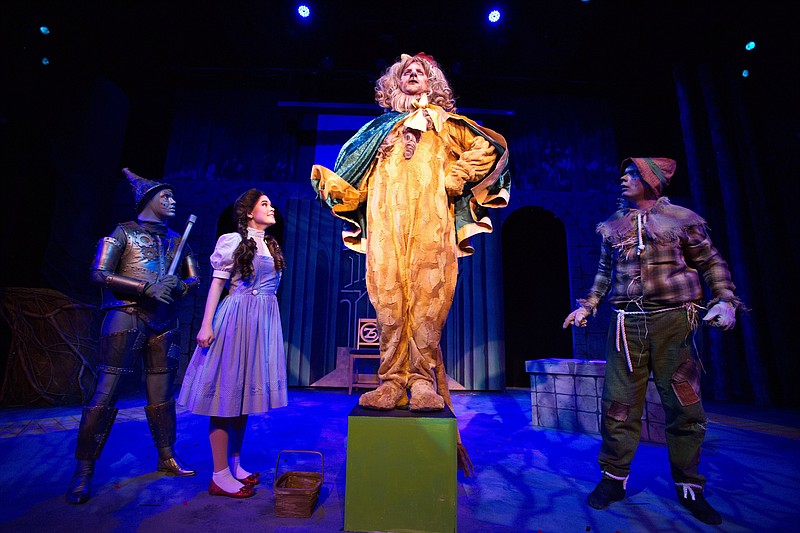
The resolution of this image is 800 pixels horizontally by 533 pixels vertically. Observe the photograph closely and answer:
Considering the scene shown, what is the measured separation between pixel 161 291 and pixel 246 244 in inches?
26.2

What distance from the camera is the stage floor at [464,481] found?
5.54ft

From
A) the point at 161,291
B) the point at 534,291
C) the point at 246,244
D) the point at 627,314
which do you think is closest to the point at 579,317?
the point at 627,314

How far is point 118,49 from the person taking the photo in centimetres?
598

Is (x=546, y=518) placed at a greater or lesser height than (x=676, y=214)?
lesser

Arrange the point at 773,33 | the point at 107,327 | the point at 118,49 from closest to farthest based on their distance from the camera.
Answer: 1. the point at 107,327
2. the point at 773,33
3. the point at 118,49

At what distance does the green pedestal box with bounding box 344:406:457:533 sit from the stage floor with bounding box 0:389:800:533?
78 mm

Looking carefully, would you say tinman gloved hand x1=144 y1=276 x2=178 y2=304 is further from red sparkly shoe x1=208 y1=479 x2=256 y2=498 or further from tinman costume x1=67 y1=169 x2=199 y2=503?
red sparkly shoe x1=208 y1=479 x2=256 y2=498

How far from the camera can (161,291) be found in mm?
2273

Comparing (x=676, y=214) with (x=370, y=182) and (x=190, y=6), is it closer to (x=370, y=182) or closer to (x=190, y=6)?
(x=370, y=182)

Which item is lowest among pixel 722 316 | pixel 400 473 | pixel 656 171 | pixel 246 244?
pixel 400 473

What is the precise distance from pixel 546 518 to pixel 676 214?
172 cm

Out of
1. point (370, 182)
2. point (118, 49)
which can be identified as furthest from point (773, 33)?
point (118, 49)

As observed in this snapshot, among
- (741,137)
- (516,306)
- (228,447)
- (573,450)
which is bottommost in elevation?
(573,450)

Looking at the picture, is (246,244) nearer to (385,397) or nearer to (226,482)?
(385,397)
